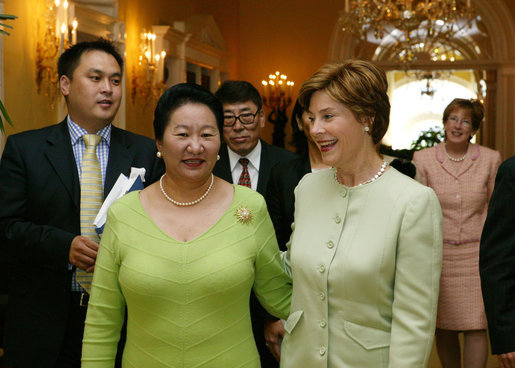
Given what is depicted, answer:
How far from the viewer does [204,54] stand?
1176 centimetres

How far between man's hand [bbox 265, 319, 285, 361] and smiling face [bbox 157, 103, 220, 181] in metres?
0.78

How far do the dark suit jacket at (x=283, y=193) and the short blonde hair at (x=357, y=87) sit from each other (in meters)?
1.15

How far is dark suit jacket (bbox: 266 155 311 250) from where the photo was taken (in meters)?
3.35

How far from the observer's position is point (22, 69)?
21.2 feet

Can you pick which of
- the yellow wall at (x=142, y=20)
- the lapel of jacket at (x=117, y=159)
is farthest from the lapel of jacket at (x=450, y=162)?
the yellow wall at (x=142, y=20)

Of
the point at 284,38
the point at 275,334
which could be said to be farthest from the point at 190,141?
the point at 284,38

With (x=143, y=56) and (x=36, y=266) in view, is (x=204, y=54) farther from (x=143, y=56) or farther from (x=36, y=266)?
(x=36, y=266)

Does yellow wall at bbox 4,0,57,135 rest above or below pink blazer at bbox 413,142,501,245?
above

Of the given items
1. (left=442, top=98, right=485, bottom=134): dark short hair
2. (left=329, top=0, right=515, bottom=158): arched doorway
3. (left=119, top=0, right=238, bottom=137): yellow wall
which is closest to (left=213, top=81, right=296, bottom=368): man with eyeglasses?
(left=442, top=98, right=485, bottom=134): dark short hair

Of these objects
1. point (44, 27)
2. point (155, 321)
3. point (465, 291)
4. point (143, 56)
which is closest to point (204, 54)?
point (143, 56)

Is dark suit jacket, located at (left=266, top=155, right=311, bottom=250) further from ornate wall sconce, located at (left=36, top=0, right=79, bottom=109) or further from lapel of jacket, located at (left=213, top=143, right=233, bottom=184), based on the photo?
ornate wall sconce, located at (left=36, top=0, right=79, bottom=109)

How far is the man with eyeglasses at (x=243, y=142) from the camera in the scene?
3621 millimetres

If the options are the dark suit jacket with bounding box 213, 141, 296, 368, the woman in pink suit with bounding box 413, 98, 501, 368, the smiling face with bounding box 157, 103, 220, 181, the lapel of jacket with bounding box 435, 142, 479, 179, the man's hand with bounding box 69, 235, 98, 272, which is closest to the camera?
the smiling face with bounding box 157, 103, 220, 181

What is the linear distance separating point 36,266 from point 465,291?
319 cm
